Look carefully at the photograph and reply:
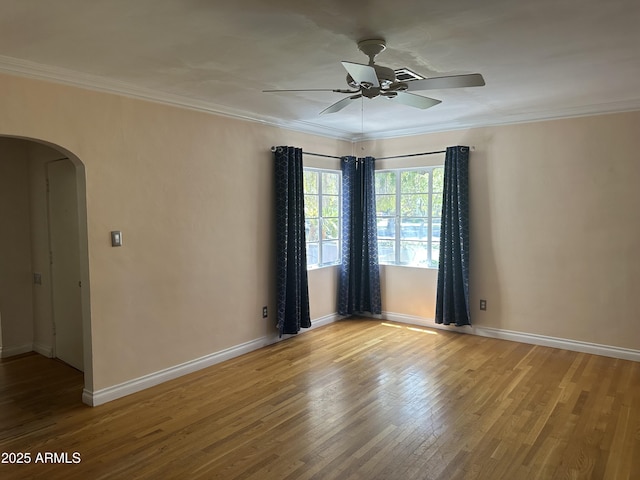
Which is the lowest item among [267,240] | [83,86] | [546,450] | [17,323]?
[546,450]

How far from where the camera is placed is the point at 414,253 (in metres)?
5.91

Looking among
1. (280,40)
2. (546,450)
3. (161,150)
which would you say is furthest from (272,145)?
(546,450)

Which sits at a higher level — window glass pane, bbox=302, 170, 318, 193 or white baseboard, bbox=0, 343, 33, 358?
window glass pane, bbox=302, 170, 318, 193

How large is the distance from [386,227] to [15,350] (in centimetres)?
457

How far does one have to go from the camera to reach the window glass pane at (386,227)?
606 cm

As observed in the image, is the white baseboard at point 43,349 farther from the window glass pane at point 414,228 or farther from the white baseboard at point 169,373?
the window glass pane at point 414,228

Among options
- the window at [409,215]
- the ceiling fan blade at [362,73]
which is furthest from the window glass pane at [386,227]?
the ceiling fan blade at [362,73]

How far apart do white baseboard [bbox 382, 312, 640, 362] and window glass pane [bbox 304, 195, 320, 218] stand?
1.78 m

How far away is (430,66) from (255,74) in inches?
50.0

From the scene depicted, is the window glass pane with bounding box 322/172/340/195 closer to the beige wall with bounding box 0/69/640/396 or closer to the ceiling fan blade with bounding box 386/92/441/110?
the beige wall with bounding box 0/69/640/396

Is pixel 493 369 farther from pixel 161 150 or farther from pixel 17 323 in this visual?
pixel 17 323

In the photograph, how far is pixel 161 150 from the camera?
397cm

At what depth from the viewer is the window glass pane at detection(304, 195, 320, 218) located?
5.67 m

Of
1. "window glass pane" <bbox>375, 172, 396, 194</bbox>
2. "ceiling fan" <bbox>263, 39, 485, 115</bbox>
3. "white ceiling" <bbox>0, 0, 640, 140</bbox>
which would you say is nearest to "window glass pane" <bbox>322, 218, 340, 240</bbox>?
"window glass pane" <bbox>375, 172, 396, 194</bbox>
